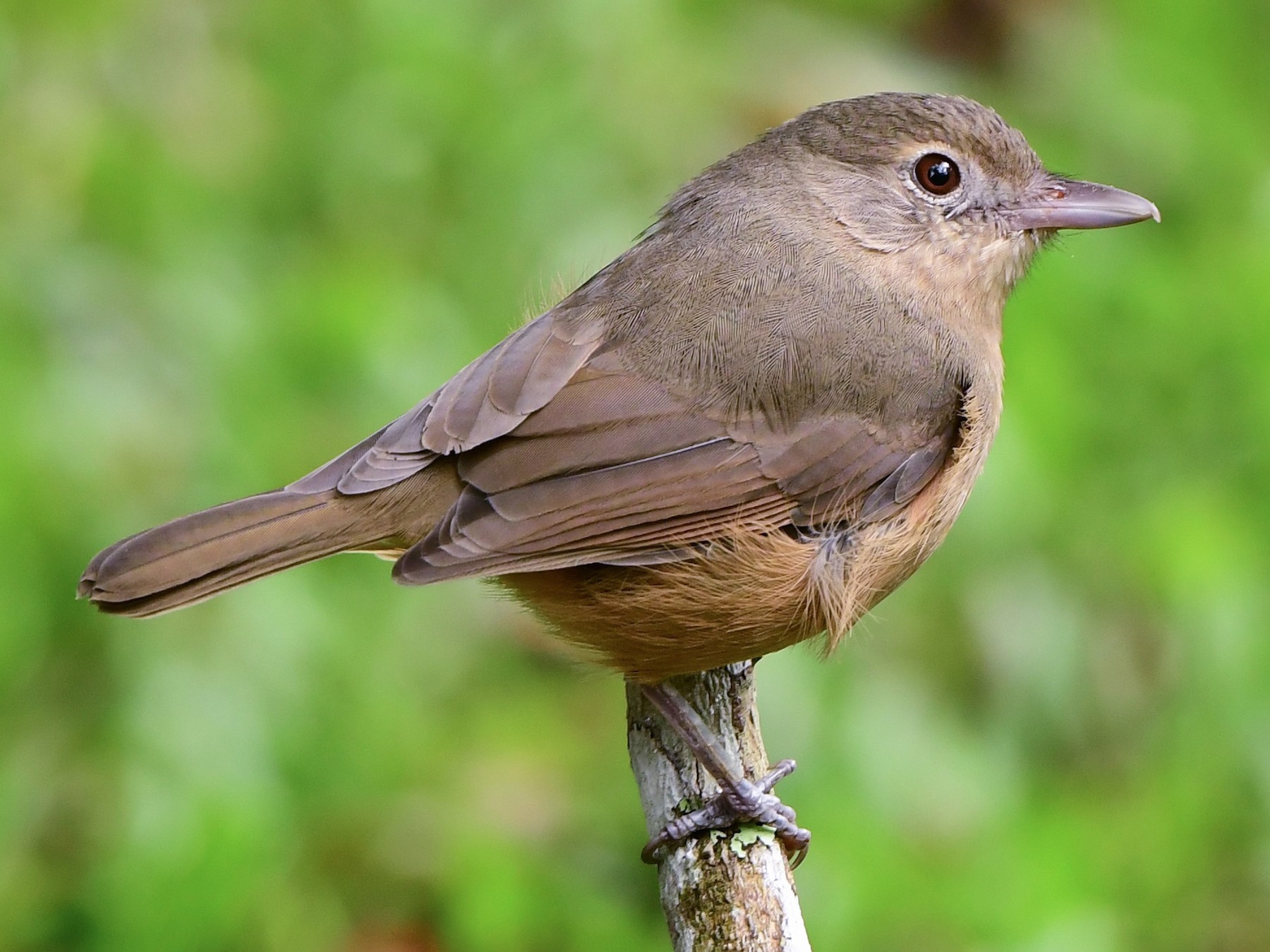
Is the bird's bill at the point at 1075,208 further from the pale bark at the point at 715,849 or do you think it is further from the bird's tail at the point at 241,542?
the bird's tail at the point at 241,542

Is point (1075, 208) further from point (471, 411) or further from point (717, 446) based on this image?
point (471, 411)

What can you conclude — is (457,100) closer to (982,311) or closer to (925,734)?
(982,311)

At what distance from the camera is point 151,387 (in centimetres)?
445

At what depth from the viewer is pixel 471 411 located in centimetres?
381

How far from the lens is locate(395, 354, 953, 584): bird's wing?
3.64m

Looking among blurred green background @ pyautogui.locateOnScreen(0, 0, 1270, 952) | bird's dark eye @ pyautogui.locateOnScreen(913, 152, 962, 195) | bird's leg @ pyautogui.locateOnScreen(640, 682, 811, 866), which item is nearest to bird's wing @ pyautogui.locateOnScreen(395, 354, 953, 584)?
bird's leg @ pyautogui.locateOnScreen(640, 682, 811, 866)

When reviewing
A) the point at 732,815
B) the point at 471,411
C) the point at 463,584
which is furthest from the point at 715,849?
the point at 463,584

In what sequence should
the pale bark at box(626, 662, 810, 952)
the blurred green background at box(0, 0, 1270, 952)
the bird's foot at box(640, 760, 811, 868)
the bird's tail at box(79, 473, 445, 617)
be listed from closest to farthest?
Result: the pale bark at box(626, 662, 810, 952) → the bird's foot at box(640, 760, 811, 868) → the bird's tail at box(79, 473, 445, 617) → the blurred green background at box(0, 0, 1270, 952)

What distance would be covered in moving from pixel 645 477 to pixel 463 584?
129cm

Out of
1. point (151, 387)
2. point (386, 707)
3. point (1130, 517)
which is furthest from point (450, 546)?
point (1130, 517)

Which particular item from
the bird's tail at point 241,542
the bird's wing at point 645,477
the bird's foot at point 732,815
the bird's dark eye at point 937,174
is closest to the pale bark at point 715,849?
the bird's foot at point 732,815

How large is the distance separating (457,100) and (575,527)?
2.66m

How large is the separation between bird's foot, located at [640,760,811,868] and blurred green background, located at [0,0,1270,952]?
430mm

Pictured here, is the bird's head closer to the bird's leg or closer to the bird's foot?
the bird's leg
